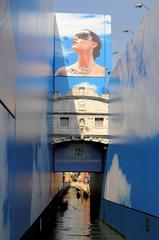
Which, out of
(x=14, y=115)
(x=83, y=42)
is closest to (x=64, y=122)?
(x=83, y=42)

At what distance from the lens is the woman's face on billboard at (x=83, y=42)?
122ft

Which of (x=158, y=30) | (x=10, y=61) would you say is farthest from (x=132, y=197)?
(x=10, y=61)

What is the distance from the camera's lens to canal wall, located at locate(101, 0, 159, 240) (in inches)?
593

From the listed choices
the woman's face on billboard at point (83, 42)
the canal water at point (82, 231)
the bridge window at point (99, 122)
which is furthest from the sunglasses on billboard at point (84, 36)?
the canal water at point (82, 231)

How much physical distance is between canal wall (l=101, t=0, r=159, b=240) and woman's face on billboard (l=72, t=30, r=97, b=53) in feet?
41.1

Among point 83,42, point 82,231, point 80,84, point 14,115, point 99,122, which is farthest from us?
point 83,42

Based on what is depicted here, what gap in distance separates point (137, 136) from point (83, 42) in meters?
20.9

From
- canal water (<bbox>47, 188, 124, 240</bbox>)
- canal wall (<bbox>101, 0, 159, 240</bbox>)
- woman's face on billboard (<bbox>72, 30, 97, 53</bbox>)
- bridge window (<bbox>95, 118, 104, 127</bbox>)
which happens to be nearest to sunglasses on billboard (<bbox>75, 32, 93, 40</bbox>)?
woman's face on billboard (<bbox>72, 30, 97, 53</bbox>)

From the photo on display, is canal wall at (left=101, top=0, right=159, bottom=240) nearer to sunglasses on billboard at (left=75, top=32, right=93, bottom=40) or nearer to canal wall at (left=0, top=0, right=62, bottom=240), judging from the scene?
canal wall at (left=0, top=0, right=62, bottom=240)

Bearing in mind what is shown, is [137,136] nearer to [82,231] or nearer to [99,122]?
[82,231]

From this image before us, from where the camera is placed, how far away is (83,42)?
124ft

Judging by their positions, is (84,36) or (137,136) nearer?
(137,136)

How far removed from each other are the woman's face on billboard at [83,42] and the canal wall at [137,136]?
41.1ft

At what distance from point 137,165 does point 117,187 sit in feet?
19.8
